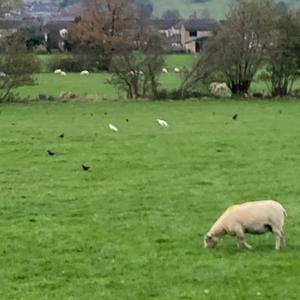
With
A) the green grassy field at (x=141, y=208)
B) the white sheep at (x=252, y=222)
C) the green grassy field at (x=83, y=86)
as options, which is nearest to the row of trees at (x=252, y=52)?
the green grassy field at (x=83, y=86)

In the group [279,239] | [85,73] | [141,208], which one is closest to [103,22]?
[85,73]

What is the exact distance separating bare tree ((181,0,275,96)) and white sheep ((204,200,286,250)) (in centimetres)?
4028

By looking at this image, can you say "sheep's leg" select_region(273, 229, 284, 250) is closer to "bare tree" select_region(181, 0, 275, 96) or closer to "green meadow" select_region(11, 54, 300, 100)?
"bare tree" select_region(181, 0, 275, 96)

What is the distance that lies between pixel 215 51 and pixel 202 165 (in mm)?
30798

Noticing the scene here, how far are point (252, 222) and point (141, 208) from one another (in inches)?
187

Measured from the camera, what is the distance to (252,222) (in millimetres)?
13977

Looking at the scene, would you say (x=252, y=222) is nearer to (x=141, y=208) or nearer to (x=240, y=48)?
(x=141, y=208)

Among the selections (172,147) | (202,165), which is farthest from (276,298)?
(172,147)

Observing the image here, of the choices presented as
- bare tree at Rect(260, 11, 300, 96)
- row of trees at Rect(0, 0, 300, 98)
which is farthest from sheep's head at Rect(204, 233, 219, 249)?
bare tree at Rect(260, 11, 300, 96)

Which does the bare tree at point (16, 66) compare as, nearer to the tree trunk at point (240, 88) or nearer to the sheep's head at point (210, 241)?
the tree trunk at point (240, 88)

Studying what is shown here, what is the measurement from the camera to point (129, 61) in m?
53.8

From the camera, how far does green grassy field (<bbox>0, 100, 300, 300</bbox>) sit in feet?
41.7

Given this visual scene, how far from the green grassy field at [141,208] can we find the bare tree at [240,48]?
1753 cm

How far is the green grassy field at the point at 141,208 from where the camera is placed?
1271 centimetres
